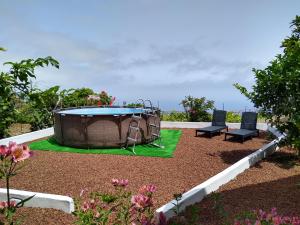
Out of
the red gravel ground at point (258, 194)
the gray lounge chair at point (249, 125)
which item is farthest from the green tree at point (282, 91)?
the gray lounge chair at point (249, 125)

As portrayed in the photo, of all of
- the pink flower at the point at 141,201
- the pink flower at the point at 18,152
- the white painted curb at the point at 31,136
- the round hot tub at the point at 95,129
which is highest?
the pink flower at the point at 18,152

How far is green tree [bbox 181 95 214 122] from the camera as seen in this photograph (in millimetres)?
21734

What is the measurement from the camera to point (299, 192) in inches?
323

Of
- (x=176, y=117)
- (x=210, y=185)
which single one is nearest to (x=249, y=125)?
(x=176, y=117)

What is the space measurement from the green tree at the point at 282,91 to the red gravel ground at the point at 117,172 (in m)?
2.04

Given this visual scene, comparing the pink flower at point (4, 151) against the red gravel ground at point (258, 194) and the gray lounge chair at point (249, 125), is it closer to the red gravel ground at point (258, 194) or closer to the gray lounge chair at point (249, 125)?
the red gravel ground at point (258, 194)

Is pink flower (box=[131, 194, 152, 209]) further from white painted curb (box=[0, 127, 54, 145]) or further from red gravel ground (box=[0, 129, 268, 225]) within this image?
white painted curb (box=[0, 127, 54, 145])

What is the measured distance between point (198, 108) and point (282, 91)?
10793mm

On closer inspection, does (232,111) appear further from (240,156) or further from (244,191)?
(244,191)

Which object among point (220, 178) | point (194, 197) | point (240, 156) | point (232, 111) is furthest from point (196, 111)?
point (194, 197)

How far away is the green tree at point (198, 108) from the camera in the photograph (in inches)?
856

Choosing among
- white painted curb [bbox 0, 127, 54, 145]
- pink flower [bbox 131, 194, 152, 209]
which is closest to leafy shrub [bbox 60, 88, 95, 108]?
white painted curb [bbox 0, 127, 54, 145]

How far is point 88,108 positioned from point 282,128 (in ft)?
38.0

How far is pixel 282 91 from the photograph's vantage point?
1109 centimetres
